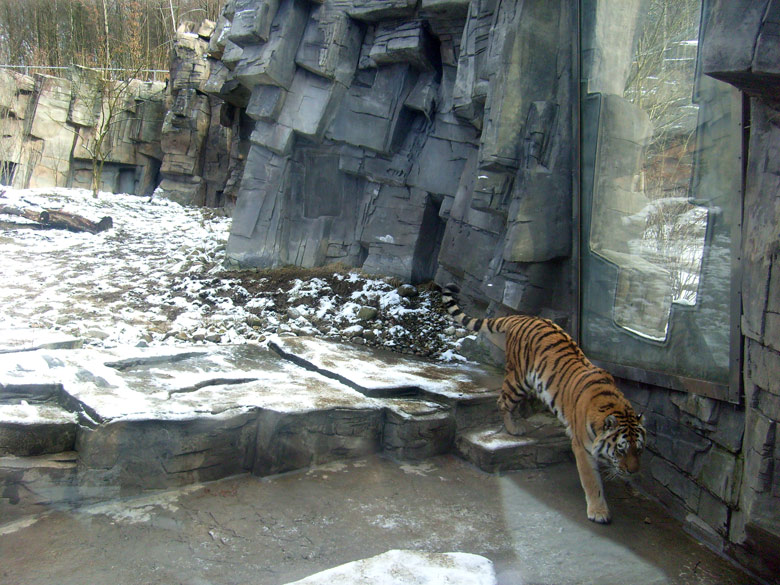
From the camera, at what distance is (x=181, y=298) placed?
7.79m

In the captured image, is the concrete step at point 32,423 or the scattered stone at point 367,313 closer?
the concrete step at point 32,423

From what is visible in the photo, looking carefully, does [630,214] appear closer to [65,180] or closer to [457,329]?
[457,329]

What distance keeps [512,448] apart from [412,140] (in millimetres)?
5530

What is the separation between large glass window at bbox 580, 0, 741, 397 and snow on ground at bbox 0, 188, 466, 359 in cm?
210

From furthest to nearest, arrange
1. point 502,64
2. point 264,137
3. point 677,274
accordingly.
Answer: point 264,137, point 502,64, point 677,274

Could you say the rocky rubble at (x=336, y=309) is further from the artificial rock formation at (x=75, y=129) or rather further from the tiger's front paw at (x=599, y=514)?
the artificial rock formation at (x=75, y=129)

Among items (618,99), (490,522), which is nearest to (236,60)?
(618,99)

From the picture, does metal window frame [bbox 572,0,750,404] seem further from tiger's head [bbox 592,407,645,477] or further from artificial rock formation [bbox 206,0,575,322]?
artificial rock formation [bbox 206,0,575,322]

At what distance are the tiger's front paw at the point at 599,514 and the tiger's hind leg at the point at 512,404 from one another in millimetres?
864

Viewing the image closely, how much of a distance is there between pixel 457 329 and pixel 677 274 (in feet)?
10.7

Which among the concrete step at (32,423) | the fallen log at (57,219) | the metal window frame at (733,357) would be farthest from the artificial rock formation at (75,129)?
the metal window frame at (733,357)

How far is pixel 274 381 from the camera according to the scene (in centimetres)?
453

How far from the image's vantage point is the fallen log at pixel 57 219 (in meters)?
10.9

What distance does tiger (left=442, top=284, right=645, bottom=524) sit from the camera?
134 inches
